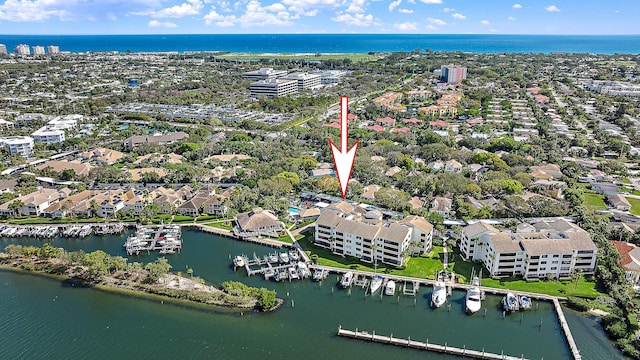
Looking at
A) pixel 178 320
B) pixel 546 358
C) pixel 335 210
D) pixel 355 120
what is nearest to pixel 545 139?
pixel 355 120

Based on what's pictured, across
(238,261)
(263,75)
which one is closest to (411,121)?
(238,261)

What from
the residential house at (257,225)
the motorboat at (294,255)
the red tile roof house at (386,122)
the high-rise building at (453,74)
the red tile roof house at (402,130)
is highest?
the high-rise building at (453,74)

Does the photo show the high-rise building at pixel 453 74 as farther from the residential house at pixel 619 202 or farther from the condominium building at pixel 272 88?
the residential house at pixel 619 202

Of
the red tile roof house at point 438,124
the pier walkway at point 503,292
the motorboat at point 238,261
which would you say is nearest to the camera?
the pier walkway at point 503,292

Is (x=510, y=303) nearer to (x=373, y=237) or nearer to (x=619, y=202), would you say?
(x=373, y=237)

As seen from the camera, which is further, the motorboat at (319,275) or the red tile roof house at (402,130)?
the red tile roof house at (402,130)

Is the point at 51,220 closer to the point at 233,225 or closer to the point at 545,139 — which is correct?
the point at 233,225

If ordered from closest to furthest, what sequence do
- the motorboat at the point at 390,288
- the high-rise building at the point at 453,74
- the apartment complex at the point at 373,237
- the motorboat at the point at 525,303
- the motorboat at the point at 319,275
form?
1. the motorboat at the point at 525,303
2. the motorboat at the point at 390,288
3. the motorboat at the point at 319,275
4. the apartment complex at the point at 373,237
5. the high-rise building at the point at 453,74

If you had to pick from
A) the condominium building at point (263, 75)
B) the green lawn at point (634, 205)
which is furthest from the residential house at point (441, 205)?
the condominium building at point (263, 75)
